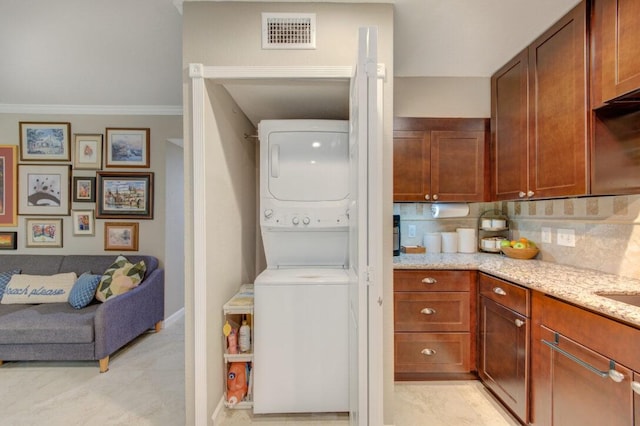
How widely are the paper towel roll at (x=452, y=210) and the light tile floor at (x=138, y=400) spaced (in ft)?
4.34

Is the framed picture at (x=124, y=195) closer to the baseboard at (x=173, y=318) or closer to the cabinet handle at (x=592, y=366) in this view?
the baseboard at (x=173, y=318)

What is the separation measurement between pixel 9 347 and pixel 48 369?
0.34 m

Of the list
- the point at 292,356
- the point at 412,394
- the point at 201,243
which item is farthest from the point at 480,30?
the point at 412,394

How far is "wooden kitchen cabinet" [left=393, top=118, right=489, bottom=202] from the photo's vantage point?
2492mm

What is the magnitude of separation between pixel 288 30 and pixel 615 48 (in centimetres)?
157

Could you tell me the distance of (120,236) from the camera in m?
3.31

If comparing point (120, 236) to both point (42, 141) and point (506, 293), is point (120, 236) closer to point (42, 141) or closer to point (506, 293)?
point (42, 141)

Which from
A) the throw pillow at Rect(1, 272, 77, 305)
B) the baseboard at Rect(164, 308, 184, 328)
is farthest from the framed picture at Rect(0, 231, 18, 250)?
the baseboard at Rect(164, 308, 184, 328)

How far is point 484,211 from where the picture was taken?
2771 mm

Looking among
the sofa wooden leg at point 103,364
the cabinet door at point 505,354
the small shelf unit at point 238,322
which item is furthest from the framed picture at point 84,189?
the cabinet door at point 505,354

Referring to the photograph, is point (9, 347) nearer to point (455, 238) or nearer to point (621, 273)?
point (455, 238)

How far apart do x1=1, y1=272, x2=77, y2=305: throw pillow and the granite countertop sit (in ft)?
10.3

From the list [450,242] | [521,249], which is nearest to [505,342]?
[521,249]

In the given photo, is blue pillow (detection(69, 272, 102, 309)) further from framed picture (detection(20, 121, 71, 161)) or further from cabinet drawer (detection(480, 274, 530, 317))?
cabinet drawer (detection(480, 274, 530, 317))
